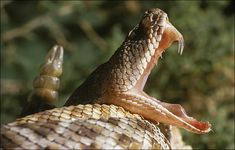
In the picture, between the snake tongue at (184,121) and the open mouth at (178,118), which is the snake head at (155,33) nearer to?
the open mouth at (178,118)

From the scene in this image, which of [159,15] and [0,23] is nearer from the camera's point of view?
[159,15]

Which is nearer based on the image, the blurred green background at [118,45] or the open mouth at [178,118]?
the open mouth at [178,118]

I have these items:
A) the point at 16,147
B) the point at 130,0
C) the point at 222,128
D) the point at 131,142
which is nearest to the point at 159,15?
the point at 131,142

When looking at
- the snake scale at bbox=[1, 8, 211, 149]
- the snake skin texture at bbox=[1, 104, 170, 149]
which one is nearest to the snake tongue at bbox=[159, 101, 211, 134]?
the snake scale at bbox=[1, 8, 211, 149]

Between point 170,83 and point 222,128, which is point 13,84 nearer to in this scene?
point 170,83

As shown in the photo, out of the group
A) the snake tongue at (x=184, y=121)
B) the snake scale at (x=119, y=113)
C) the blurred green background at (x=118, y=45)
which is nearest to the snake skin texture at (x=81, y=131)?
the snake scale at (x=119, y=113)

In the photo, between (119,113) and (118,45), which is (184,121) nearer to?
(119,113)

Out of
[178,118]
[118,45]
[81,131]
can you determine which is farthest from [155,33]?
[118,45]

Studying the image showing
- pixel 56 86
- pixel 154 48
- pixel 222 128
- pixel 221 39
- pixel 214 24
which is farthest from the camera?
pixel 214 24
